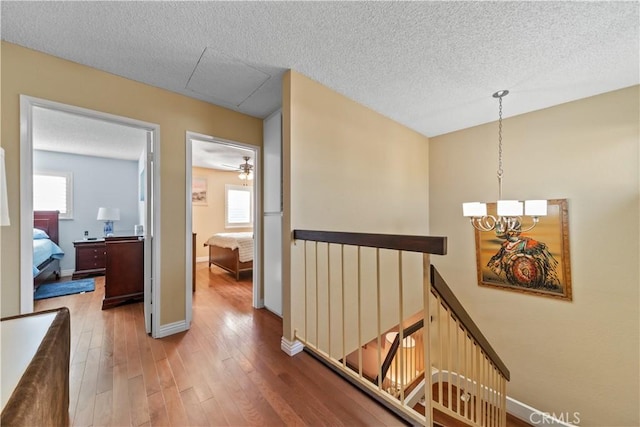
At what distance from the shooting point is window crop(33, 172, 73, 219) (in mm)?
4398

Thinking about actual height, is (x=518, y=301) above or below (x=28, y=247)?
below

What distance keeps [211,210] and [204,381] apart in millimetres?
5088

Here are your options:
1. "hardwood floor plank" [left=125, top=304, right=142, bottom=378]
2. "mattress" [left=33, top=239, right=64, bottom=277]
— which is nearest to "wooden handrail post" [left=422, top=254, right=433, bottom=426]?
"hardwood floor plank" [left=125, top=304, right=142, bottom=378]

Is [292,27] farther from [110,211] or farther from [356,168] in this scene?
[110,211]

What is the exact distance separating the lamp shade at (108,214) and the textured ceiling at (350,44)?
3657mm

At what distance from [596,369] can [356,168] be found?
3326 mm

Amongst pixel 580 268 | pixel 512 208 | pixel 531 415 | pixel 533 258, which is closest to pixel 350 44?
pixel 512 208

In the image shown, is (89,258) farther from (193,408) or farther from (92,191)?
(193,408)

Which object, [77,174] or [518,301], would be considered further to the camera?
[77,174]

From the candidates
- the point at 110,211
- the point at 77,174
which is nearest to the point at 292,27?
the point at 110,211

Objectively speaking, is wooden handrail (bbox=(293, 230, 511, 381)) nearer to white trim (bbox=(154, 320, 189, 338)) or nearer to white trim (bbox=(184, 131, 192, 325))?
white trim (bbox=(184, 131, 192, 325))

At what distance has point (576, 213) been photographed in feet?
8.79

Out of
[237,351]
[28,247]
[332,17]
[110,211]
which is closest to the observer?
[332,17]

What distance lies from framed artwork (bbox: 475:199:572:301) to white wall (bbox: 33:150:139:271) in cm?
670
